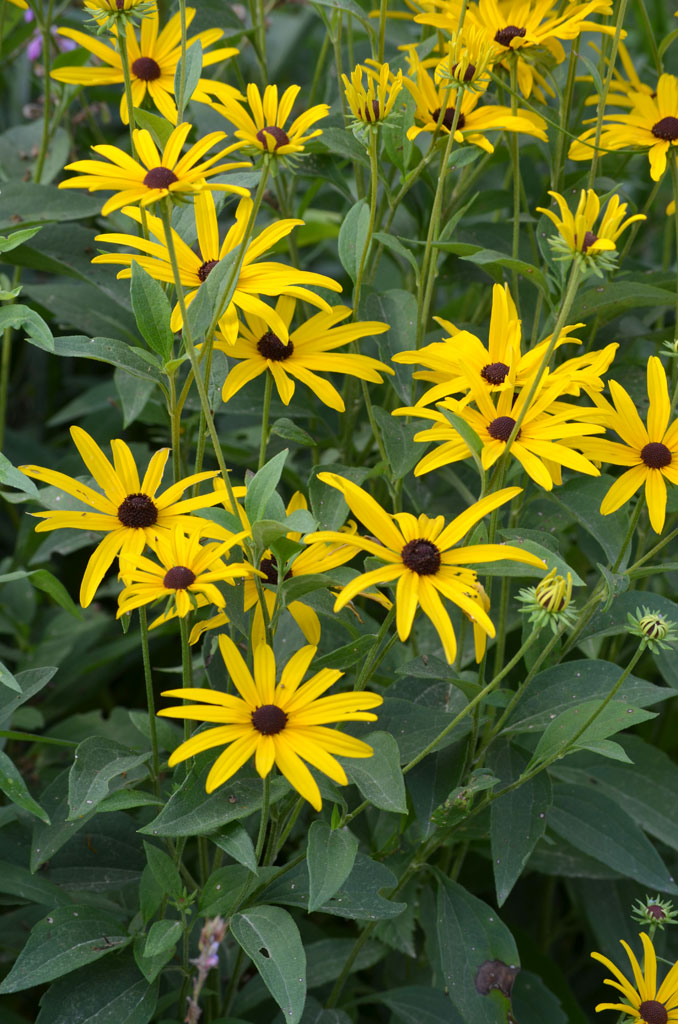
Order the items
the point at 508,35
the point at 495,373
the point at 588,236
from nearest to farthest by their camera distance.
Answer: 1. the point at 588,236
2. the point at 495,373
3. the point at 508,35

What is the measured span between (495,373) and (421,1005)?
0.50 m

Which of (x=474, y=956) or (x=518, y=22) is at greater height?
(x=518, y=22)

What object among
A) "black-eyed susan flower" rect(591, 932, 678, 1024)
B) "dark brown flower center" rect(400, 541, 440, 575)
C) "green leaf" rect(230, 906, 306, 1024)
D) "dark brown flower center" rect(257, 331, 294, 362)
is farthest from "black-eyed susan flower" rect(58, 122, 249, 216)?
"black-eyed susan flower" rect(591, 932, 678, 1024)

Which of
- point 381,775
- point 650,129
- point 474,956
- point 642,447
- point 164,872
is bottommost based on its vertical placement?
point 474,956

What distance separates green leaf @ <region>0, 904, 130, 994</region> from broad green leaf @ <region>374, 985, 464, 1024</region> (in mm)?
248

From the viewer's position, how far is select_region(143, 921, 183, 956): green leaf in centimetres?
62

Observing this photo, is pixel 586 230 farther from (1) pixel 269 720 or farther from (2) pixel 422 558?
(1) pixel 269 720

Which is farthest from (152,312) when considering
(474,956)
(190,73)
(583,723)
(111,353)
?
(474,956)

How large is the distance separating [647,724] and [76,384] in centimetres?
90

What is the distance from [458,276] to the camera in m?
1.01

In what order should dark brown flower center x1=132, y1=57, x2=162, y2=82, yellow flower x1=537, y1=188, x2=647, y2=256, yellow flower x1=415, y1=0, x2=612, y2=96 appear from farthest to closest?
dark brown flower center x1=132, y1=57, x2=162, y2=82
yellow flower x1=415, y1=0, x2=612, y2=96
yellow flower x1=537, y1=188, x2=647, y2=256

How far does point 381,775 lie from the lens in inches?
23.2

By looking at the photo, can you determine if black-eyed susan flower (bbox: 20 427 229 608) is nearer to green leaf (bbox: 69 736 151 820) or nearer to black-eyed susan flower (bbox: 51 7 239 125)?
green leaf (bbox: 69 736 151 820)

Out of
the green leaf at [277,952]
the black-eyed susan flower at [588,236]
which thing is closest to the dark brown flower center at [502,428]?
the black-eyed susan flower at [588,236]
